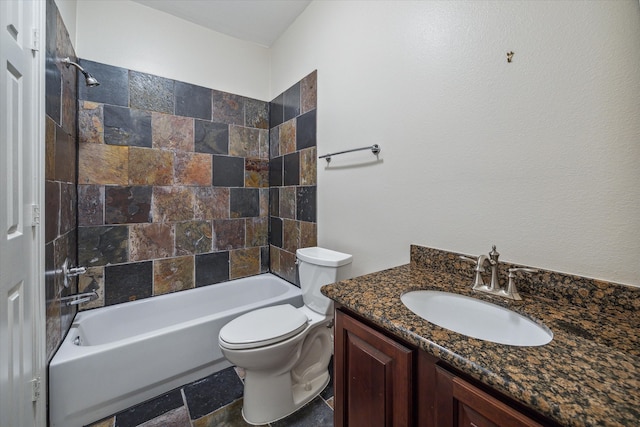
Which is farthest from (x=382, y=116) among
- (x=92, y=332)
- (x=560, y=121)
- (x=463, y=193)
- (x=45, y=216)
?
(x=92, y=332)

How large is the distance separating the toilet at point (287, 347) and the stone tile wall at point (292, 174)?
0.48m

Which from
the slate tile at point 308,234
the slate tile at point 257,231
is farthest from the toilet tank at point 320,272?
the slate tile at point 257,231

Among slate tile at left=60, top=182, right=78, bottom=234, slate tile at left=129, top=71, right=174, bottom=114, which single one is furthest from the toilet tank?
slate tile at left=129, top=71, right=174, bottom=114

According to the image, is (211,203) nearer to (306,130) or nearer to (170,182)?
(170,182)

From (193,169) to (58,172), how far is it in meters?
0.91

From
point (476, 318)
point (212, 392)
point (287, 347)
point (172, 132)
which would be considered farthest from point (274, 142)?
point (476, 318)

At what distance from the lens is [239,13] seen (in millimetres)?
2080

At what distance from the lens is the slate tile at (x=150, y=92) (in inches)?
77.2

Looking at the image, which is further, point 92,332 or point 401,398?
point 92,332

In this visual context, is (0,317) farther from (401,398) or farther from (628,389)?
(628,389)

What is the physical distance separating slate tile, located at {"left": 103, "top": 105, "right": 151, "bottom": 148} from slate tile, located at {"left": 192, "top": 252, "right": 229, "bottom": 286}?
105 centimetres

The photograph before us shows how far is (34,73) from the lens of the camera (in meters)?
1.08

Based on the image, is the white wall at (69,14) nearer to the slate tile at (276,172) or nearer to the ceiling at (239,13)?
the ceiling at (239,13)

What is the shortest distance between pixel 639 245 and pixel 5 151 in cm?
199
